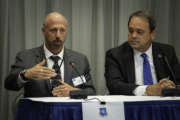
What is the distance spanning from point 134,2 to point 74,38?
1126 mm

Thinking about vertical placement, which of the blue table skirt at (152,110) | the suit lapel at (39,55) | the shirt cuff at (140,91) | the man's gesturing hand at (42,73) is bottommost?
the blue table skirt at (152,110)

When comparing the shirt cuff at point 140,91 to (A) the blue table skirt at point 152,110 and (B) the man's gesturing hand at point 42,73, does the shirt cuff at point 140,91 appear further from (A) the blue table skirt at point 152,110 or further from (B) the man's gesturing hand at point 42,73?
(B) the man's gesturing hand at point 42,73

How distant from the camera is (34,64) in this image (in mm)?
2979

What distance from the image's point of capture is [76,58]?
319 cm

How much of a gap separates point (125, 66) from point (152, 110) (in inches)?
42.6

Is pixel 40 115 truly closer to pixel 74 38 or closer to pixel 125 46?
pixel 125 46

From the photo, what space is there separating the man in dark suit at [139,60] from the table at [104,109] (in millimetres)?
845

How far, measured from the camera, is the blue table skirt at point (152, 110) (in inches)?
72.8

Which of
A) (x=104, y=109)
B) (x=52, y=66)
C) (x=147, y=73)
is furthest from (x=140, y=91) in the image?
(x=52, y=66)

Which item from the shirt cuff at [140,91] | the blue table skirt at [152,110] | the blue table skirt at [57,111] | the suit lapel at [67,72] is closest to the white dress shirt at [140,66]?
the shirt cuff at [140,91]

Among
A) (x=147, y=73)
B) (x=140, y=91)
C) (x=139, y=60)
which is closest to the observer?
(x=140, y=91)

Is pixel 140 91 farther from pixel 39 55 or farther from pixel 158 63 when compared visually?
pixel 39 55

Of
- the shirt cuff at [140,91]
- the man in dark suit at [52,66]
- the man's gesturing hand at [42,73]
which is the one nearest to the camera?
the man's gesturing hand at [42,73]

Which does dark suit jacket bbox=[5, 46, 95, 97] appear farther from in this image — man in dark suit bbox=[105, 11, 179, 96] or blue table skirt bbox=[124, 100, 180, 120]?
blue table skirt bbox=[124, 100, 180, 120]
